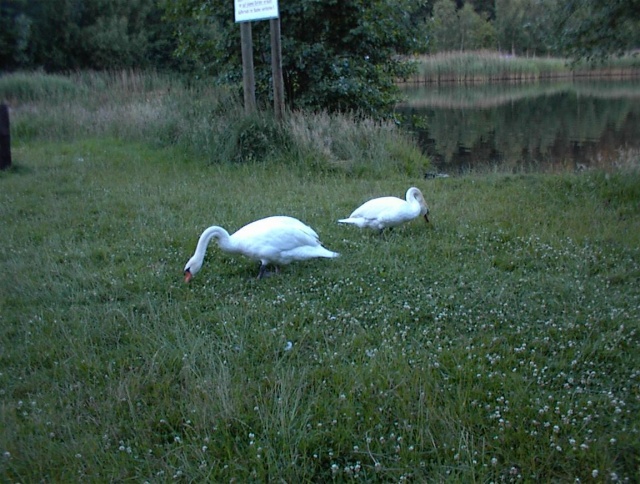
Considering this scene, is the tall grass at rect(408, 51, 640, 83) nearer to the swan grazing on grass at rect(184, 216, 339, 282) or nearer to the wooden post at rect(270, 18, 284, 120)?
the wooden post at rect(270, 18, 284, 120)

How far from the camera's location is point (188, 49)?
667 inches

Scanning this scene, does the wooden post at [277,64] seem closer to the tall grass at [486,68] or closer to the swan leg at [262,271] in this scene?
the swan leg at [262,271]

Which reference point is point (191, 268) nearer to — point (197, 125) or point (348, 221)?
point (348, 221)

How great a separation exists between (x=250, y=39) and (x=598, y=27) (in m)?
6.31

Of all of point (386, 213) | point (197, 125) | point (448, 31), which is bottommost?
point (386, 213)

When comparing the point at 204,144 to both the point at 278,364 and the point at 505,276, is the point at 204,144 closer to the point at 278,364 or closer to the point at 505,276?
the point at 505,276

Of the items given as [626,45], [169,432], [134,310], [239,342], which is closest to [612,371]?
[239,342]

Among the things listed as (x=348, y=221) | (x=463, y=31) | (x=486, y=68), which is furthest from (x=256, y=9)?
(x=463, y=31)

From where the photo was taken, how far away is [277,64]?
40.7 ft

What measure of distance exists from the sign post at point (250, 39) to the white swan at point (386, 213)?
18.1 ft

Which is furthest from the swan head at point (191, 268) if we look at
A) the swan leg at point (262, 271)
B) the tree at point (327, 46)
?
the tree at point (327, 46)

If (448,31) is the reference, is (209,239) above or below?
below

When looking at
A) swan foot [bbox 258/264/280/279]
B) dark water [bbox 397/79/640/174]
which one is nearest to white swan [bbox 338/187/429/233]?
swan foot [bbox 258/264/280/279]

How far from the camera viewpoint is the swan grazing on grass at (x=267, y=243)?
5.98 m
